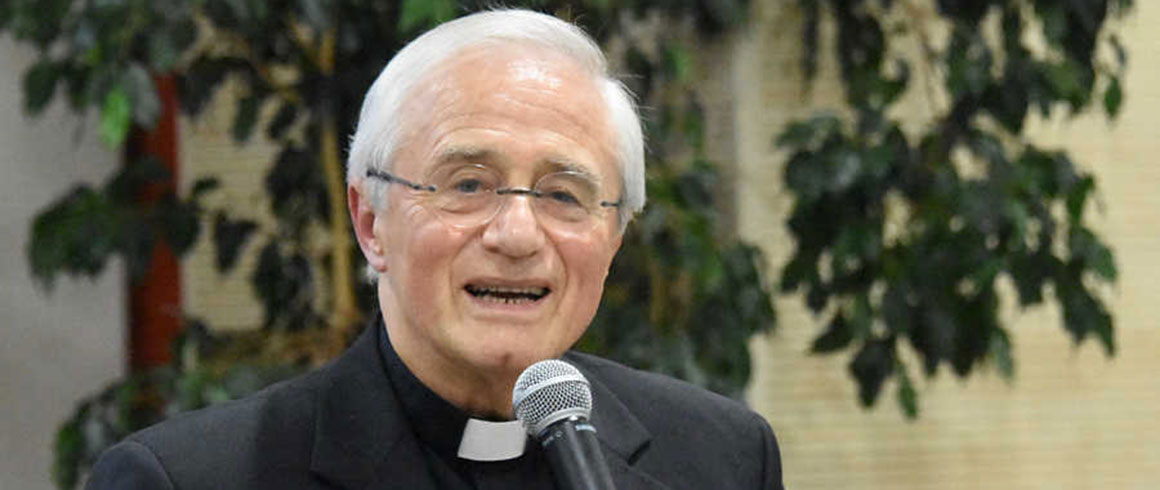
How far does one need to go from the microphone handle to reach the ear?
362mm

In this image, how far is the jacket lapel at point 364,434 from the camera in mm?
1709

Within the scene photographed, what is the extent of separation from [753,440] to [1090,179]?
1489 mm

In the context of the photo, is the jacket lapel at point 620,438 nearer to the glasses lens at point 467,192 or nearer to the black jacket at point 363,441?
the black jacket at point 363,441

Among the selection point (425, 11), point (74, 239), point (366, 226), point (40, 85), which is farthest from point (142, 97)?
point (366, 226)

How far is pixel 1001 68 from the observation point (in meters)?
3.32

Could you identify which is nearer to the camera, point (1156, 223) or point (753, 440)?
point (753, 440)

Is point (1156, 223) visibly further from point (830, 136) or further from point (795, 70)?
point (830, 136)

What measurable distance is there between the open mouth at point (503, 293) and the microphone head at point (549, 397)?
0.53 ft

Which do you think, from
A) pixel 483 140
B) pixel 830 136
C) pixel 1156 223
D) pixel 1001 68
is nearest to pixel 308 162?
pixel 830 136

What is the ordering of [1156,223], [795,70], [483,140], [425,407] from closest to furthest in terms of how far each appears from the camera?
[483,140], [425,407], [795,70], [1156,223]

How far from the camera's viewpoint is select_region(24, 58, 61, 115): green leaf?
9.95 feet

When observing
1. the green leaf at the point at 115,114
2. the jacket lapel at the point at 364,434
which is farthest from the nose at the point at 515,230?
the green leaf at the point at 115,114

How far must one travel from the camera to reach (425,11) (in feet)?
8.93

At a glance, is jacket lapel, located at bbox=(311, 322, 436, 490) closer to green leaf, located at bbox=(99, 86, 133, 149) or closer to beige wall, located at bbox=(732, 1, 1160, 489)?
green leaf, located at bbox=(99, 86, 133, 149)
